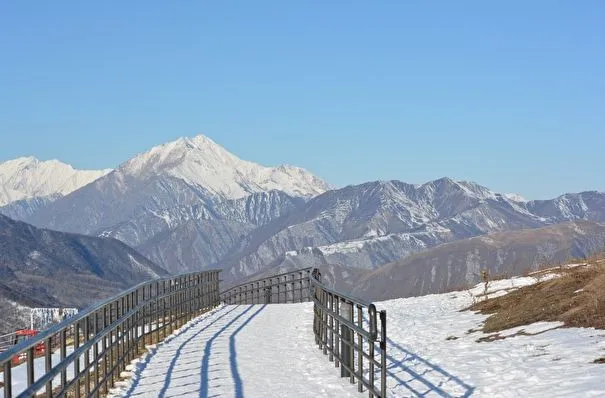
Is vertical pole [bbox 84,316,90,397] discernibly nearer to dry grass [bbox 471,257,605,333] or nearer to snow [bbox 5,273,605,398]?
snow [bbox 5,273,605,398]

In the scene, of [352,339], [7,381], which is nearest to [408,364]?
[352,339]

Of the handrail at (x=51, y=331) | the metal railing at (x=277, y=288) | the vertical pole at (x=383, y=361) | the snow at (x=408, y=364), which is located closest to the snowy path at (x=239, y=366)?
the snow at (x=408, y=364)

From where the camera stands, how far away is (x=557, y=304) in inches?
657

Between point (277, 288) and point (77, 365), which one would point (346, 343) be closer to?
point (77, 365)

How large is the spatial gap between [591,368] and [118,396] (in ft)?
21.2

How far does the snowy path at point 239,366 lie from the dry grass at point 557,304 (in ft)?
13.1

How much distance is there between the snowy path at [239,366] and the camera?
A: 486 inches

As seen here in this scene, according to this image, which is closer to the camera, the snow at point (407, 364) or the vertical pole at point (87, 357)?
the vertical pole at point (87, 357)

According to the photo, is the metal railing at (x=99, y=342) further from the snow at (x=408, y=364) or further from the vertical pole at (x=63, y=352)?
the snow at (x=408, y=364)

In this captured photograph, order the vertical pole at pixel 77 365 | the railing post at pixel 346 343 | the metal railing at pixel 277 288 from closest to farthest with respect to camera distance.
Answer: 1. the vertical pole at pixel 77 365
2. the railing post at pixel 346 343
3. the metal railing at pixel 277 288

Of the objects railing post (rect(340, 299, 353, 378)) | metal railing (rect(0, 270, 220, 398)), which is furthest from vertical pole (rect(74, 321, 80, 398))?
railing post (rect(340, 299, 353, 378))

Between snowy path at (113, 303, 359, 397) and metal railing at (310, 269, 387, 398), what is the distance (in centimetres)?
26

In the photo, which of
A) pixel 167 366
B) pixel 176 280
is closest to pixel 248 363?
pixel 167 366

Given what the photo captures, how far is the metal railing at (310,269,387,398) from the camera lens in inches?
438
